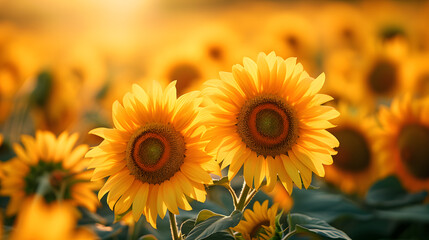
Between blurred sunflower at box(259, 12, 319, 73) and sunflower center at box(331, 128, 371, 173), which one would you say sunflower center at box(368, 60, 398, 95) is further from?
sunflower center at box(331, 128, 371, 173)

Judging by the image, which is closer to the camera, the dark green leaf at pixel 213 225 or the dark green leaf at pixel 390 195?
the dark green leaf at pixel 213 225

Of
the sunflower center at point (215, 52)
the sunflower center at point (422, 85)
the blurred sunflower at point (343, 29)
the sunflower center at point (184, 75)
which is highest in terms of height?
the blurred sunflower at point (343, 29)

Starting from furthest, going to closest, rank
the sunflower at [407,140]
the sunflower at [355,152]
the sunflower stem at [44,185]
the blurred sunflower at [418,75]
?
the blurred sunflower at [418,75] → the sunflower at [355,152] → the sunflower at [407,140] → the sunflower stem at [44,185]

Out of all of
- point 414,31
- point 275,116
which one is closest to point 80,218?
point 275,116

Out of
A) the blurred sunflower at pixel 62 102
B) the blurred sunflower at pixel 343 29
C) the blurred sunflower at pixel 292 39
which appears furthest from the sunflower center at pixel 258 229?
the blurred sunflower at pixel 343 29

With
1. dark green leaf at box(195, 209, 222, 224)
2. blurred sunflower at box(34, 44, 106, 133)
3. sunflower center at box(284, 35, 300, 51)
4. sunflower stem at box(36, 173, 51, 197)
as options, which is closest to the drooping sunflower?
dark green leaf at box(195, 209, 222, 224)

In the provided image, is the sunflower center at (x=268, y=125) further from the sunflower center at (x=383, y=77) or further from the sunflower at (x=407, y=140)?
the sunflower center at (x=383, y=77)

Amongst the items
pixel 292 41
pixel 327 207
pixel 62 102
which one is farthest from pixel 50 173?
pixel 292 41
